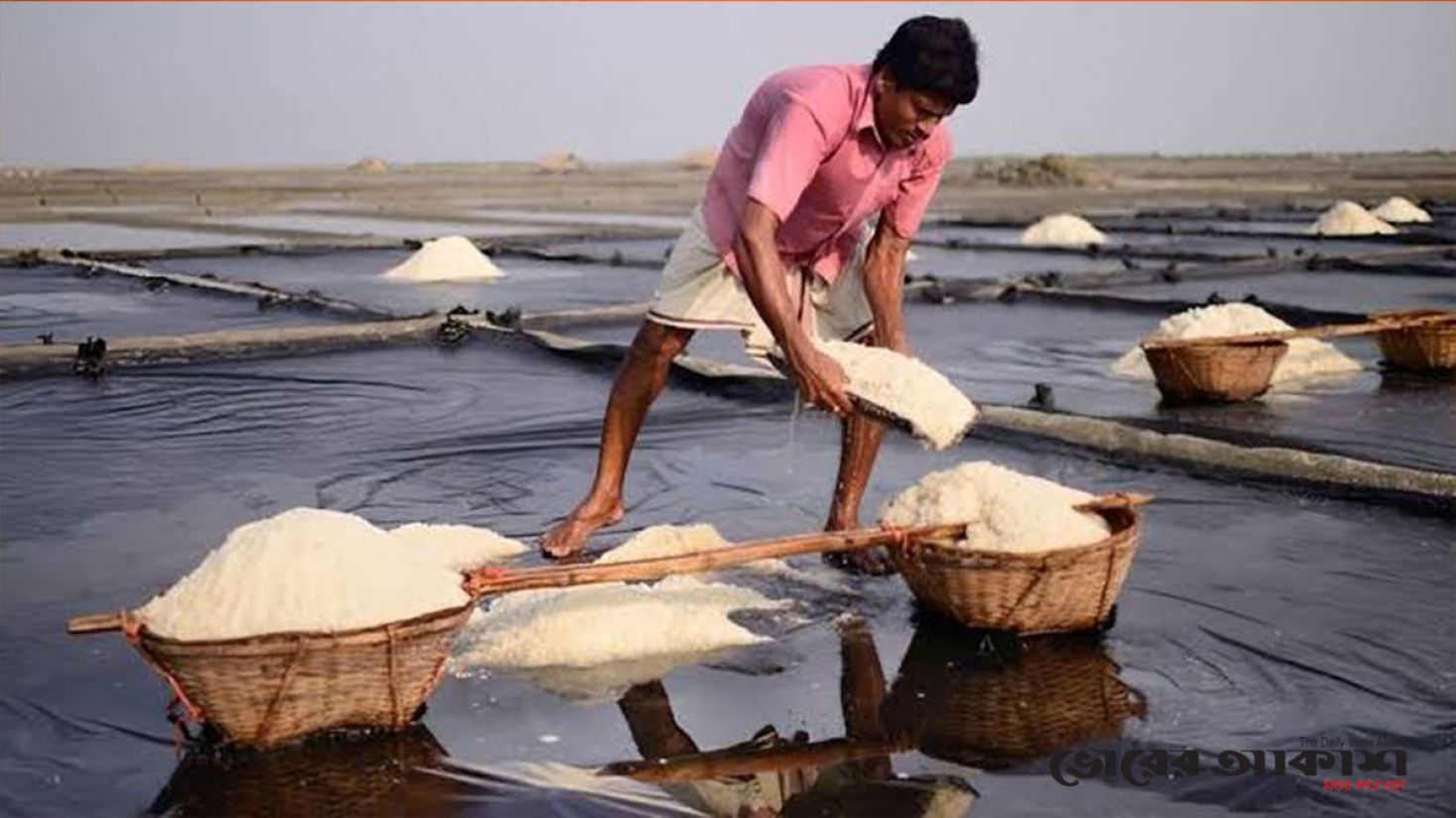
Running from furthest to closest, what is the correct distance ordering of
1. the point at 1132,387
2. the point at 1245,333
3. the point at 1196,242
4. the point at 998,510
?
1. the point at 1196,242
2. the point at 1132,387
3. the point at 1245,333
4. the point at 998,510

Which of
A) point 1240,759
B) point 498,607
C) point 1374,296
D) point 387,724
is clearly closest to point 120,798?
point 387,724

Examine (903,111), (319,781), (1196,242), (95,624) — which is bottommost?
(319,781)

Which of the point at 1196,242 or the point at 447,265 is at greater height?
the point at 1196,242

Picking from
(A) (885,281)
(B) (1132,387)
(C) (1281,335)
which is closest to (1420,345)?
(C) (1281,335)

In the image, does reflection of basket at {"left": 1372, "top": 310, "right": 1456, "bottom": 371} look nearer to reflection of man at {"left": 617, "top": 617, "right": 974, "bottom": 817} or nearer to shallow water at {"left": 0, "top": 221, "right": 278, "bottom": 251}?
reflection of man at {"left": 617, "top": 617, "right": 974, "bottom": 817}

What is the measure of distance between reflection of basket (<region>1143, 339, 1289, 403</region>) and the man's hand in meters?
2.40

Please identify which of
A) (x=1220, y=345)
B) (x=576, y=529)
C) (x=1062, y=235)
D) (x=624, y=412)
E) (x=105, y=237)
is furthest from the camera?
(x=105, y=237)

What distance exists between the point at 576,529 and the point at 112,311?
18.5ft

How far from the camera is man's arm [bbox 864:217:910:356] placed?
3289mm

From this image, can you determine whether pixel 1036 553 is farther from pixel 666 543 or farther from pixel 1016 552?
pixel 666 543

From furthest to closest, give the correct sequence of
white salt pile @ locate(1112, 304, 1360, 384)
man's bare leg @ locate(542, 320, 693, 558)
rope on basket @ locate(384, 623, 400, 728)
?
white salt pile @ locate(1112, 304, 1360, 384)
man's bare leg @ locate(542, 320, 693, 558)
rope on basket @ locate(384, 623, 400, 728)

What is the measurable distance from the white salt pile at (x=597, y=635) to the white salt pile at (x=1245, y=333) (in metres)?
2.78

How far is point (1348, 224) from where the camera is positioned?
14289 millimetres

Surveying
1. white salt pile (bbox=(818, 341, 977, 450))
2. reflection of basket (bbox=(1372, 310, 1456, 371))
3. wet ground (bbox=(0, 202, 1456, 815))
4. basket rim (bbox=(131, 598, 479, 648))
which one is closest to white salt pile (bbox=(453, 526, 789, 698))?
wet ground (bbox=(0, 202, 1456, 815))
